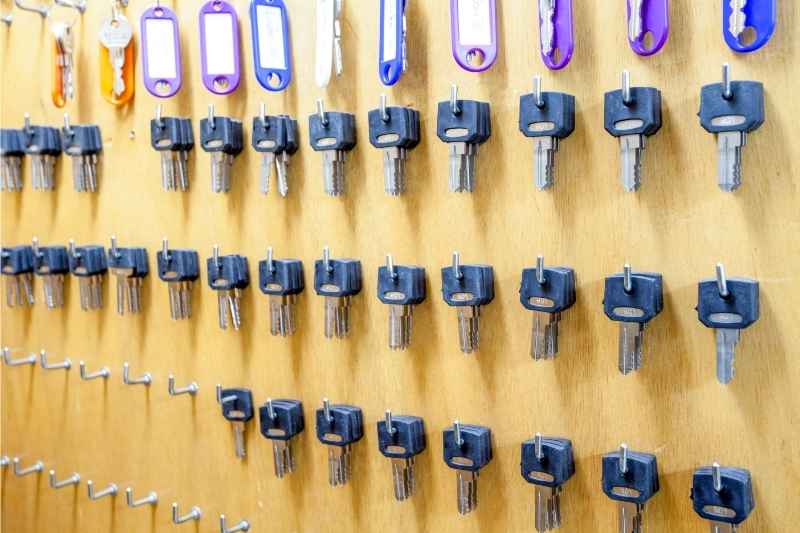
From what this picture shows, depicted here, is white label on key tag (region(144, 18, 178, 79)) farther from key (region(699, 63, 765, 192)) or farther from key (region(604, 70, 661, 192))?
key (region(699, 63, 765, 192))

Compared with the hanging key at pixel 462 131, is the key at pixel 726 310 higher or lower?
lower

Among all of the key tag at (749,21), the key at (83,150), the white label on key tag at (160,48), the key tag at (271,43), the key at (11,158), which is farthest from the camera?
the key at (11,158)

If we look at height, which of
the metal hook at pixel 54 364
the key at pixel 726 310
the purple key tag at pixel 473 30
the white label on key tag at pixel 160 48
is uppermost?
the white label on key tag at pixel 160 48

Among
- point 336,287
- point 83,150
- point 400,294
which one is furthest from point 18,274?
point 400,294

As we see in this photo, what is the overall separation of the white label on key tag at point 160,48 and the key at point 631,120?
0.76 meters

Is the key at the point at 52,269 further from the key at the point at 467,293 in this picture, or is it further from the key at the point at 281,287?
the key at the point at 467,293

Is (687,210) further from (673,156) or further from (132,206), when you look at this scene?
(132,206)

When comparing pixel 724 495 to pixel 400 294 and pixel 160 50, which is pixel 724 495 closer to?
pixel 400 294

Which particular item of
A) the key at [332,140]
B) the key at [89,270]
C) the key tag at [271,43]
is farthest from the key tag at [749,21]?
the key at [89,270]

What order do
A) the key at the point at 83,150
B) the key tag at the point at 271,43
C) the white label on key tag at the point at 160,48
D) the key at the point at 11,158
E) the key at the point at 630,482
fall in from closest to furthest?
the key at the point at 630,482 < the key tag at the point at 271,43 < the white label on key tag at the point at 160,48 < the key at the point at 83,150 < the key at the point at 11,158

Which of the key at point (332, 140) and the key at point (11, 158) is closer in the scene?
the key at point (332, 140)

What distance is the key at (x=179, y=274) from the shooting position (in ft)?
4.27

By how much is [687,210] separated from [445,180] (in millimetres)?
335

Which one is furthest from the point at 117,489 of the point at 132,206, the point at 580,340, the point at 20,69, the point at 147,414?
the point at 580,340
